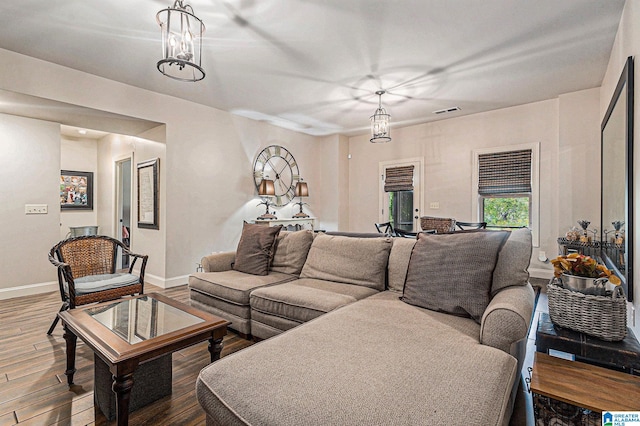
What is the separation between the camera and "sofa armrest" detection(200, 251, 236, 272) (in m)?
3.17

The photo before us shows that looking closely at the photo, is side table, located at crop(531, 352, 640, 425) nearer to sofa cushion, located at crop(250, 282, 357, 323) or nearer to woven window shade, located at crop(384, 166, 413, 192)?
sofa cushion, located at crop(250, 282, 357, 323)

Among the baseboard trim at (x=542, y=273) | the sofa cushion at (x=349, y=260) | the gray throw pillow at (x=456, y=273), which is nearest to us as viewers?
the gray throw pillow at (x=456, y=273)

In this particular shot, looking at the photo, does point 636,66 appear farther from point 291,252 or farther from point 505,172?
point 505,172

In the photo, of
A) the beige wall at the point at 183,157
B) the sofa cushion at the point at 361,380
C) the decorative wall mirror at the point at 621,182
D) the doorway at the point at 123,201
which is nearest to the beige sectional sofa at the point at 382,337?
the sofa cushion at the point at 361,380

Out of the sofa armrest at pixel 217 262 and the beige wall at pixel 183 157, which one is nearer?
the sofa armrest at pixel 217 262

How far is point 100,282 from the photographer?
9.31 feet

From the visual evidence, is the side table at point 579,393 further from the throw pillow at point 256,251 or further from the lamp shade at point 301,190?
the lamp shade at point 301,190

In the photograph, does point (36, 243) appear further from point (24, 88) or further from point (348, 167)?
point (348, 167)

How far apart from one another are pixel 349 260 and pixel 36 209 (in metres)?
4.39

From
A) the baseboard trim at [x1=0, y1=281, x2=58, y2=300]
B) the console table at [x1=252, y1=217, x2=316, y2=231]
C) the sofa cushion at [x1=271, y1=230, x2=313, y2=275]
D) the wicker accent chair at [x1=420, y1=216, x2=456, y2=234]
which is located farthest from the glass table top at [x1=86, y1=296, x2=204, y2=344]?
the wicker accent chair at [x1=420, y1=216, x2=456, y2=234]

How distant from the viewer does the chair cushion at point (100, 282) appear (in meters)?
2.67

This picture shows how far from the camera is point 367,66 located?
3.57 m

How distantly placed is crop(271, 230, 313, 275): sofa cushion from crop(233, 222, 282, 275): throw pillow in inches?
3.5

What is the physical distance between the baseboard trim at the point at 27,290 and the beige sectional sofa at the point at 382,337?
10.2 ft
